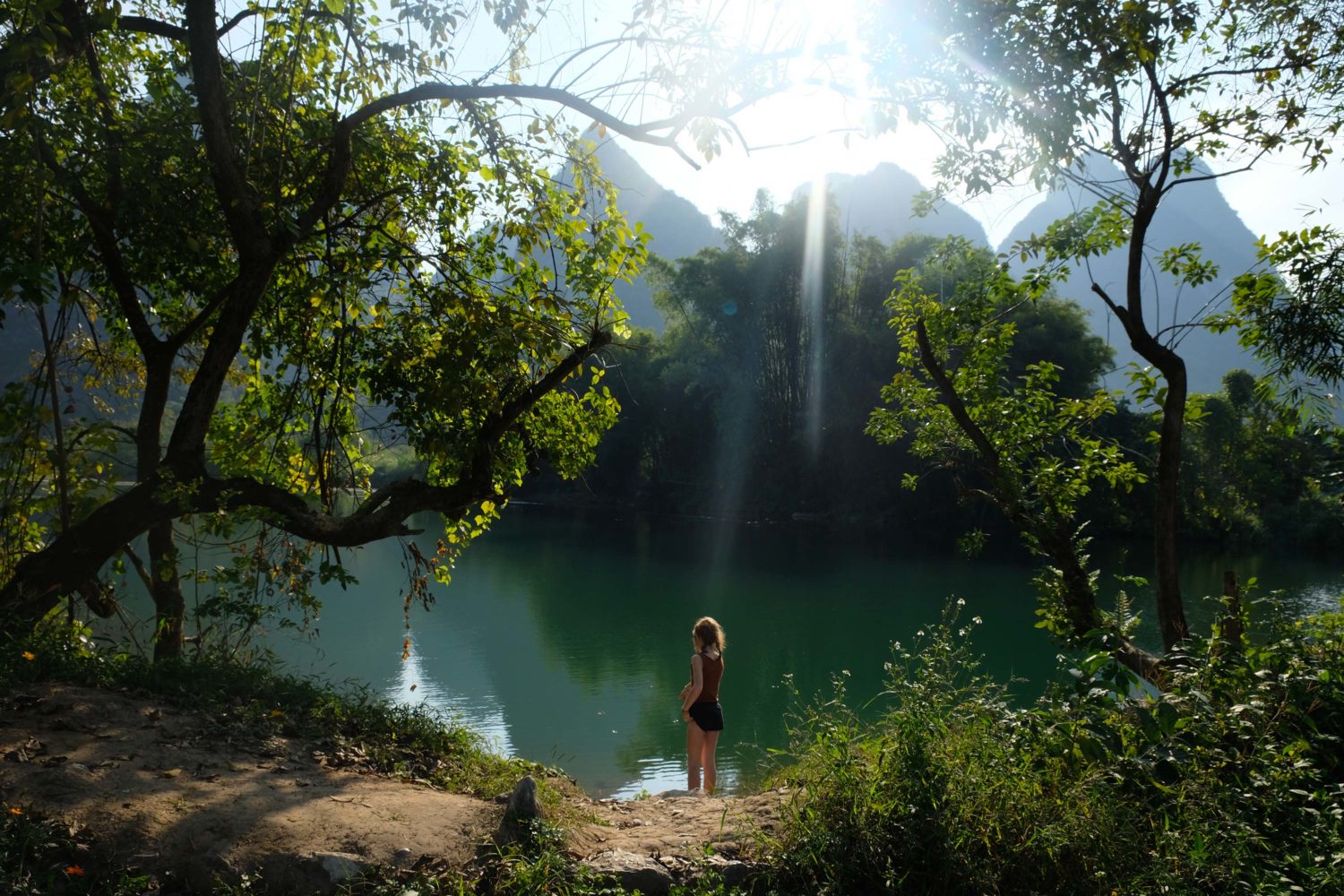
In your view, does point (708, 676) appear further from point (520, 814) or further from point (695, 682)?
point (520, 814)

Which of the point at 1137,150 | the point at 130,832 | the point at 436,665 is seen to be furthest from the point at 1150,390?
the point at 436,665

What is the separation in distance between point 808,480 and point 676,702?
77.6 ft

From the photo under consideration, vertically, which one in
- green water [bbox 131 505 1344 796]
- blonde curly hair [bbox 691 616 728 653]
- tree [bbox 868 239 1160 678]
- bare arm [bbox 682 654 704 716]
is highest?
tree [bbox 868 239 1160 678]

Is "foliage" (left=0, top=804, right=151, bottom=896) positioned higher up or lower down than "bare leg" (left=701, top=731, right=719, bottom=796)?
higher up

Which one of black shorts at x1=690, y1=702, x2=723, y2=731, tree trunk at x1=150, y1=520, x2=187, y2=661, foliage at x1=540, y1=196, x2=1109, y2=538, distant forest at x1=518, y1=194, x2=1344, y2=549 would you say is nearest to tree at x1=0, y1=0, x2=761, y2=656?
tree trunk at x1=150, y1=520, x2=187, y2=661

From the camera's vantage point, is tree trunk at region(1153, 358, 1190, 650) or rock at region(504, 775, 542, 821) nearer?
rock at region(504, 775, 542, 821)

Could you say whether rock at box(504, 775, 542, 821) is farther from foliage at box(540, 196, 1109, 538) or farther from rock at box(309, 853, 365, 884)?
foliage at box(540, 196, 1109, 538)

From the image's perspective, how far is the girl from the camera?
5.99m

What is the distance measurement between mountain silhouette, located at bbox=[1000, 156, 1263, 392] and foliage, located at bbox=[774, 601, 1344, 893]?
1.61m

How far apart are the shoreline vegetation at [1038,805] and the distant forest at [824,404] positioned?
2548 cm

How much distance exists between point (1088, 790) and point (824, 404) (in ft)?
102

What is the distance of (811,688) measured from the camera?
1248 centimetres

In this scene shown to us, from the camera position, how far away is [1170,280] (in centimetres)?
1823

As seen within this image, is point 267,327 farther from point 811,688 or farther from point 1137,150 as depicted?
point 811,688
